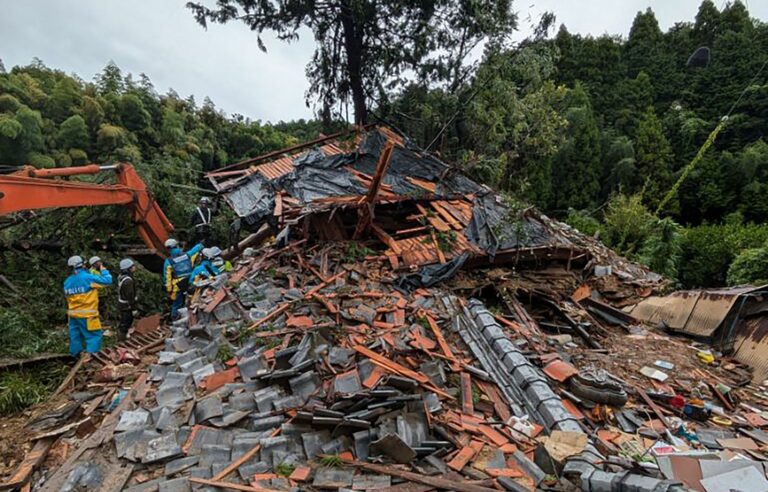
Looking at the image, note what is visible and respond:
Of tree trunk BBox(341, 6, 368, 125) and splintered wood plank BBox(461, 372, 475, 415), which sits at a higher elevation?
tree trunk BBox(341, 6, 368, 125)

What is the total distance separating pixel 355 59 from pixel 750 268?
12591mm

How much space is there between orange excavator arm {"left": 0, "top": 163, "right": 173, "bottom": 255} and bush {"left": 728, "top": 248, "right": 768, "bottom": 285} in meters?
14.3

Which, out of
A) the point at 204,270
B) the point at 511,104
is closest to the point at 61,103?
the point at 204,270

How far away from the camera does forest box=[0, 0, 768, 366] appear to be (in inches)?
315

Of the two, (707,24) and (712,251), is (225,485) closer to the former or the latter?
(712,251)

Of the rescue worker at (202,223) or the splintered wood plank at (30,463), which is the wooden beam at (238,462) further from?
the rescue worker at (202,223)

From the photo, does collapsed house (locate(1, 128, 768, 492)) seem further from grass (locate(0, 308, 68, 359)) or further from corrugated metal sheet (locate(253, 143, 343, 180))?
corrugated metal sheet (locate(253, 143, 343, 180))

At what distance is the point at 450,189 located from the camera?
8.12m

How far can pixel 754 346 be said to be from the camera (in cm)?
529

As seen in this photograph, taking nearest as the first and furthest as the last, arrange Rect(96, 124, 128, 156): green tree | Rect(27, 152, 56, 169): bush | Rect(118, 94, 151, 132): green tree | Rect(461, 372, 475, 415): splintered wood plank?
Rect(461, 372, 475, 415): splintered wood plank < Rect(27, 152, 56, 169): bush < Rect(96, 124, 128, 156): green tree < Rect(118, 94, 151, 132): green tree

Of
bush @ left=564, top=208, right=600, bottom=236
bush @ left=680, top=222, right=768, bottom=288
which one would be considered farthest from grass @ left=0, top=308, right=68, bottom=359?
bush @ left=680, top=222, right=768, bottom=288

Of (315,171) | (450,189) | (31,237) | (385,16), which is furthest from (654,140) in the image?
(31,237)

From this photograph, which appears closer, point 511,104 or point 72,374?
point 72,374

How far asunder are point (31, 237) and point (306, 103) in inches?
317
